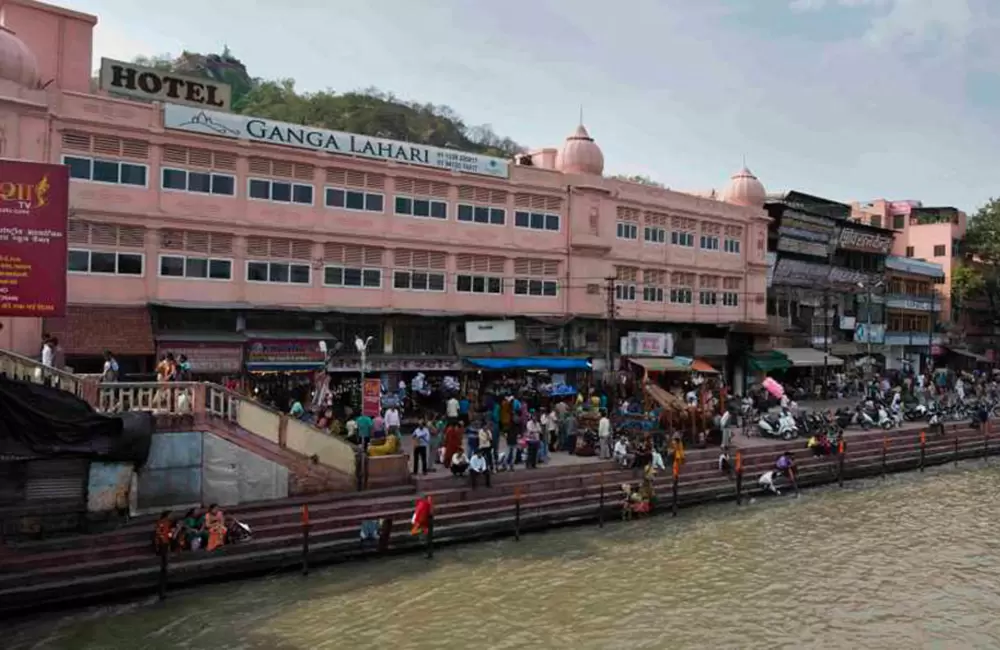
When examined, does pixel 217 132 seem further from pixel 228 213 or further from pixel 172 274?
pixel 172 274

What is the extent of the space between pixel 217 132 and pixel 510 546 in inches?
626

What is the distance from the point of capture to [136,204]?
930 inches

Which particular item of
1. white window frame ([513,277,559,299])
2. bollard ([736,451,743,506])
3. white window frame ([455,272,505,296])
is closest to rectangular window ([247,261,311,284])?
white window frame ([455,272,505,296])

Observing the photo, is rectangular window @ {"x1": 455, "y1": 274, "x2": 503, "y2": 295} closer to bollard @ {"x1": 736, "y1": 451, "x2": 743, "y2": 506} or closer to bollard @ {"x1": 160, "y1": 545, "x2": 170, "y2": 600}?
bollard @ {"x1": 736, "y1": 451, "x2": 743, "y2": 506}

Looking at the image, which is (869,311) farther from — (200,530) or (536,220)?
(200,530)

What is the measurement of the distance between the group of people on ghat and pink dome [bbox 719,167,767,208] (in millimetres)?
32243

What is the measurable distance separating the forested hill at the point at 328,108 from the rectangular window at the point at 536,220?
3255 centimetres

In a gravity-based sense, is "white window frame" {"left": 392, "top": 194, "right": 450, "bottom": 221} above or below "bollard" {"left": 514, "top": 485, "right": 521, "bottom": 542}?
above

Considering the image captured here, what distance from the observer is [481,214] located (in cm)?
3066

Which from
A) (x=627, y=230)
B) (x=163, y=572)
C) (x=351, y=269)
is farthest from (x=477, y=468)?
(x=627, y=230)

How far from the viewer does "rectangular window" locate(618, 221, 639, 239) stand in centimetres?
3509

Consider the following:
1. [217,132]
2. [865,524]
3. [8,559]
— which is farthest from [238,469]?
[865,524]

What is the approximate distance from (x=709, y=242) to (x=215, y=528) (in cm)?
2983

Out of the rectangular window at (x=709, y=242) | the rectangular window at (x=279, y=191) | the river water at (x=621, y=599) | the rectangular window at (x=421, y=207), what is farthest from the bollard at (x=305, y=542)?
the rectangular window at (x=709, y=242)
